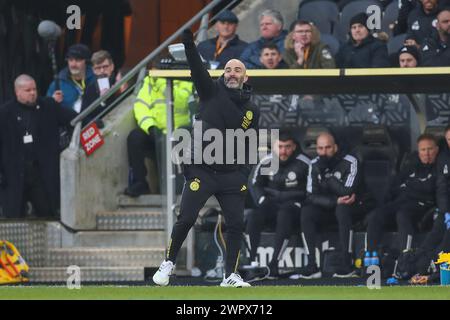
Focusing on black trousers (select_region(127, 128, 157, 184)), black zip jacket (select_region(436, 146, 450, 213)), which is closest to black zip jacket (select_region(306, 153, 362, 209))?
black zip jacket (select_region(436, 146, 450, 213))

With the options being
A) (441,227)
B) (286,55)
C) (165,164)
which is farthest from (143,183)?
(441,227)

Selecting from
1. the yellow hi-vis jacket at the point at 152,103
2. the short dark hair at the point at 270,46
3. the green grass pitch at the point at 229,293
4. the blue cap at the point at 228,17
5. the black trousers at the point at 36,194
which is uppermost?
the blue cap at the point at 228,17

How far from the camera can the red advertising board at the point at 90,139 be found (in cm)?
2088

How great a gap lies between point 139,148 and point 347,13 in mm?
3112

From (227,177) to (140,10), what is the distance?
889 cm

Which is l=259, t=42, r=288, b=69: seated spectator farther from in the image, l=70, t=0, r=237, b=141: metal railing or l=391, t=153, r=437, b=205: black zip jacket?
l=391, t=153, r=437, b=205: black zip jacket

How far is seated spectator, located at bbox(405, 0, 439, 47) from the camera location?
20125mm

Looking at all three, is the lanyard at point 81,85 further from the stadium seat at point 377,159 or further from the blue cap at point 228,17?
the stadium seat at point 377,159

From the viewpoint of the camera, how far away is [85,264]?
2047cm

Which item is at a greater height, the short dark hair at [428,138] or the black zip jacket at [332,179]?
the short dark hair at [428,138]

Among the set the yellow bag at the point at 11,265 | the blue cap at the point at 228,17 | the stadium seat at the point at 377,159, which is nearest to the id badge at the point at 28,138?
the yellow bag at the point at 11,265

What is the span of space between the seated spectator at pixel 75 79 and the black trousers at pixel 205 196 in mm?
5629

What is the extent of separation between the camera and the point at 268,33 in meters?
20.6

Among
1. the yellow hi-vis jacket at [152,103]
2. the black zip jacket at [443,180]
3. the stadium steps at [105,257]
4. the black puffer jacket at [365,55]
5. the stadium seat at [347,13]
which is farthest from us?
the stadium seat at [347,13]
